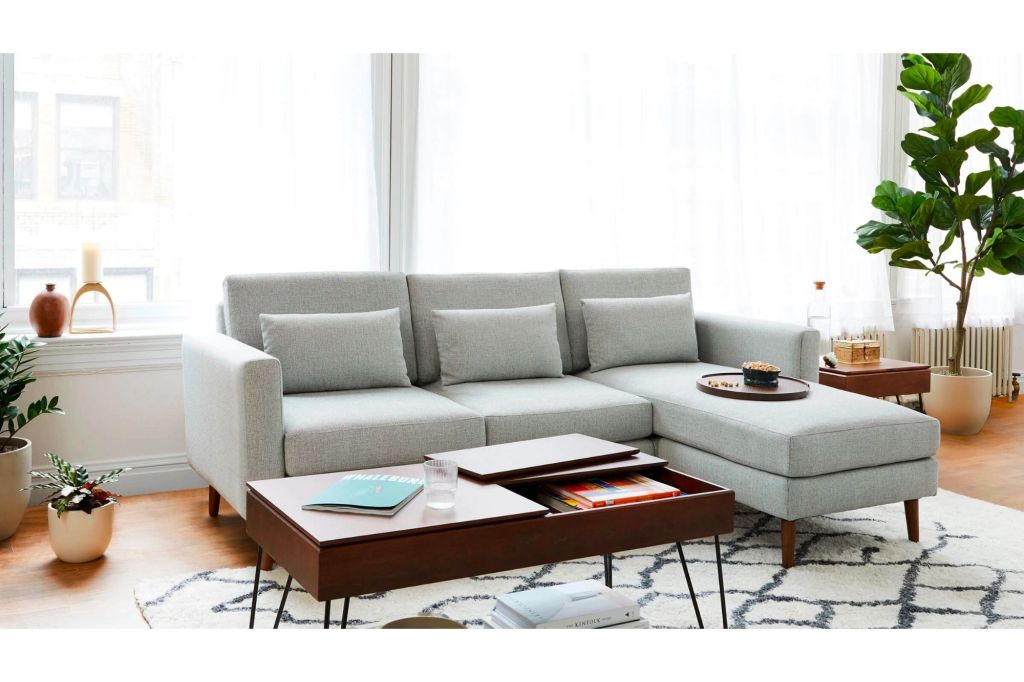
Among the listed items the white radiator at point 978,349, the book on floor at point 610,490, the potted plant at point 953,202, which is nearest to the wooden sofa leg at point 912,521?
the book on floor at point 610,490

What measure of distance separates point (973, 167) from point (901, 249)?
1.61 metres

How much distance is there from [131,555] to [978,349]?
16.5 ft

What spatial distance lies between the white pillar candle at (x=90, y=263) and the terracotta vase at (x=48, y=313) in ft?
0.39

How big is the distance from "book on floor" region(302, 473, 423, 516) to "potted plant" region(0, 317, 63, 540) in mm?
1558

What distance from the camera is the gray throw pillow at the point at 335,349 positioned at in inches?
131

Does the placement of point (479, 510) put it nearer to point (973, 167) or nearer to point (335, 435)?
point (335, 435)

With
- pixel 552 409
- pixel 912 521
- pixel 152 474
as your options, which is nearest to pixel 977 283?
pixel 912 521

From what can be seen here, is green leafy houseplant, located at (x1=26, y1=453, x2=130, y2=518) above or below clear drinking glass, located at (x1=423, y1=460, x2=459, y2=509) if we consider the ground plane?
below

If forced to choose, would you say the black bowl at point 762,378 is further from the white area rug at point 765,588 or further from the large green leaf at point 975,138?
the large green leaf at point 975,138

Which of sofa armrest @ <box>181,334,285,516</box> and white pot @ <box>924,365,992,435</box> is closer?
sofa armrest @ <box>181,334,285,516</box>

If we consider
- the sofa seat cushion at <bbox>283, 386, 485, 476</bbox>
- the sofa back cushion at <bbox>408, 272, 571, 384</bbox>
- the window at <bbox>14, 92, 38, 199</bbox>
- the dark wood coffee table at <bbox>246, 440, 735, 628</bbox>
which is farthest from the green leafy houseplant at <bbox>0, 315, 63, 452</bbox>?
the dark wood coffee table at <bbox>246, 440, 735, 628</bbox>

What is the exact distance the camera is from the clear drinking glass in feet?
6.55

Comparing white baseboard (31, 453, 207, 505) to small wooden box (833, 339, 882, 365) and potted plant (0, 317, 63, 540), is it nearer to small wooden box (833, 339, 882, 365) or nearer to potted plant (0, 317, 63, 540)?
potted plant (0, 317, 63, 540)

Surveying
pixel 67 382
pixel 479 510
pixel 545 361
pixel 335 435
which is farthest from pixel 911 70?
pixel 67 382
